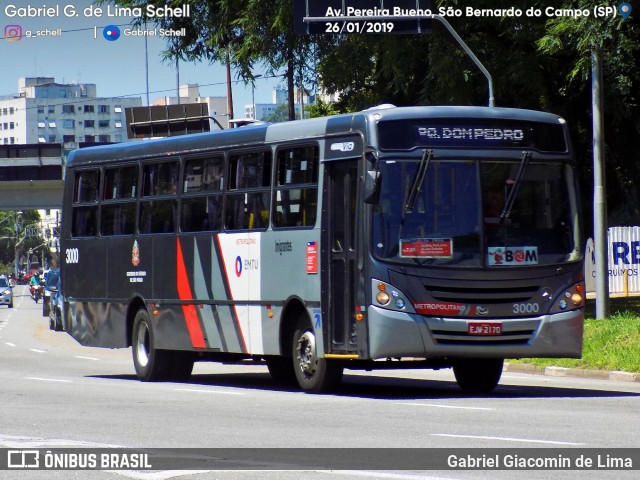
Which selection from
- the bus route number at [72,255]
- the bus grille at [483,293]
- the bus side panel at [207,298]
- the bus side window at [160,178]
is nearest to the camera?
the bus grille at [483,293]

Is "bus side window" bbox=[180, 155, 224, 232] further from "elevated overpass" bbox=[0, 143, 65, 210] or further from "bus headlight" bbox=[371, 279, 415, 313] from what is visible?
"elevated overpass" bbox=[0, 143, 65, 210]

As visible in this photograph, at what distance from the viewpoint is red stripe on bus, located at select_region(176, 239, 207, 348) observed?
2034 centimetres

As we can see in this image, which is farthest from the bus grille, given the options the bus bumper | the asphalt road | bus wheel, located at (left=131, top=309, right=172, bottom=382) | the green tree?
the green tree

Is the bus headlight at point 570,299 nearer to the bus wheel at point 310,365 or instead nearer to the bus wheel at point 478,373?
the bus wheel at point 478,373

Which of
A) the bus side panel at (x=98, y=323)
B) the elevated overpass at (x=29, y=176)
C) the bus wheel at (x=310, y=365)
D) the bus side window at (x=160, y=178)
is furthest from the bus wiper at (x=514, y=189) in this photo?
the elevated overpass at (x=29, y=176)

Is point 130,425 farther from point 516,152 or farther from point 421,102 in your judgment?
point 421,102

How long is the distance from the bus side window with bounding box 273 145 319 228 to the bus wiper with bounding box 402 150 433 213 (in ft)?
4.67

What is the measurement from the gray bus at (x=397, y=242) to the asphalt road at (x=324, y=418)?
24.6 inches

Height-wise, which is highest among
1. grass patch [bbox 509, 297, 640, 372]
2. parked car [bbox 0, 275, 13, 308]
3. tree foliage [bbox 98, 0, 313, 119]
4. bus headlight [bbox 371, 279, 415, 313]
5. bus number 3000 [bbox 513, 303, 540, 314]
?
tree foliage [bbox 98, 0, 313, 119]

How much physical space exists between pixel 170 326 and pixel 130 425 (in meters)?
7.41

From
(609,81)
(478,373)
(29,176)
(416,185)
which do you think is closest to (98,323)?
(478,373)

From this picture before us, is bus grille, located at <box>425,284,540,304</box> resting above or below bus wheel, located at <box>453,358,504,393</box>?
above

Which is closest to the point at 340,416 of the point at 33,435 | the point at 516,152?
the point at 33,435

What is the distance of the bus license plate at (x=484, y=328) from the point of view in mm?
16703
